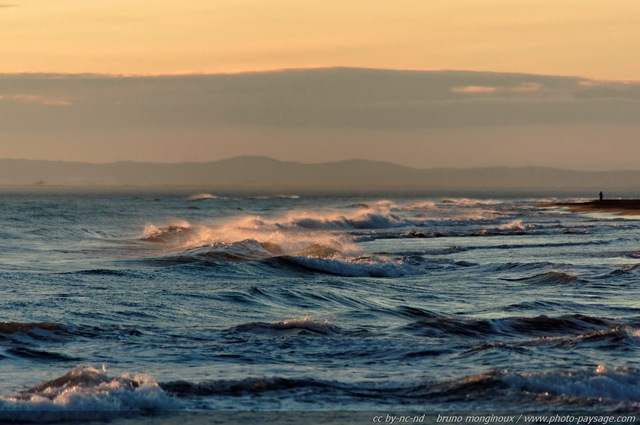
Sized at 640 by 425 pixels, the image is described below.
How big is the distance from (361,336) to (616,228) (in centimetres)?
3619

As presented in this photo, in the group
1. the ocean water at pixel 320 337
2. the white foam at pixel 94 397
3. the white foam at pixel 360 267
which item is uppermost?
the white foam at pixel 94 397

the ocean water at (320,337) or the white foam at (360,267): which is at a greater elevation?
the ocean water at (320,337)

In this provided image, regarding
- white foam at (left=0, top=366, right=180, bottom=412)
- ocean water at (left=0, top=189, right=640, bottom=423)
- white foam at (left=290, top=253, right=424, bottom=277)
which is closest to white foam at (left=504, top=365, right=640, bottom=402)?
ocean water at (left=0, top=189, right=640, bottom=423)

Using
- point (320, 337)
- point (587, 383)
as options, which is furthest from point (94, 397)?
point (587, 383)

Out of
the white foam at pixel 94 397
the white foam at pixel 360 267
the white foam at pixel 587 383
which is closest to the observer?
the white foam at pixel 94 397

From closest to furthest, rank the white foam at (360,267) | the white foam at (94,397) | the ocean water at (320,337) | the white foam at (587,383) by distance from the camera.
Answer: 1. the white foam at (94,397)
2. the ocean water at (320,337)
3. the white foam at (587,383)
4. the white foam at (360,267)

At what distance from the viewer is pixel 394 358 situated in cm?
1105

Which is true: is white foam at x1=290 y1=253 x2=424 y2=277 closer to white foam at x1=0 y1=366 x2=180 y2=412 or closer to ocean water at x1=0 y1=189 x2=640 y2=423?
ocean water at x1=0 y1=189 x2=640 y2=423

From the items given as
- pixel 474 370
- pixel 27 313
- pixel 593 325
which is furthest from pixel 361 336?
pixel 27 313

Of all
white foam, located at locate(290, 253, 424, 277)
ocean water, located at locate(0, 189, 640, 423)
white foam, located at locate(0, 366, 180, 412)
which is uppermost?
white foam, located at locate(0, 366, 180, 412)

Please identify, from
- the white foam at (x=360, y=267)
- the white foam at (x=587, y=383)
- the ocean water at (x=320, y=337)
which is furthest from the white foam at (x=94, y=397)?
the white foam at (x=360, y=267)

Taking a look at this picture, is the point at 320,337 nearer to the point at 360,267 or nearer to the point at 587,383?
the point at 587,383

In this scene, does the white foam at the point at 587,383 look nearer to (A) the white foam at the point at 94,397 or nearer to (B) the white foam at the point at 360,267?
(A) the white foam at the point at 94,397

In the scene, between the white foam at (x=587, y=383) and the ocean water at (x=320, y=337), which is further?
the white foam at (x=587, y=383)
